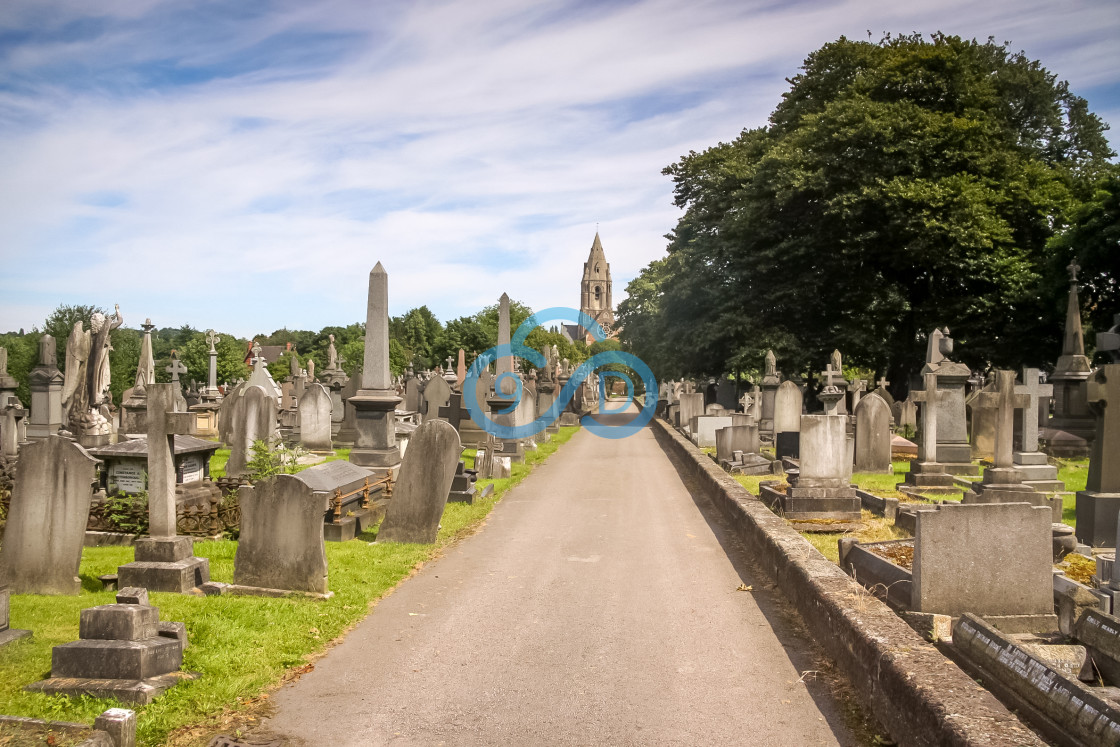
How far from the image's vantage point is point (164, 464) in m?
6.71

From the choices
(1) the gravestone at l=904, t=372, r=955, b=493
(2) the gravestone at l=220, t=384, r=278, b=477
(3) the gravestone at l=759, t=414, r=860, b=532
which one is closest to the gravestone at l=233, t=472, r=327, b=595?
(2) the gravestone at l=220, t=384, r=278, b=477

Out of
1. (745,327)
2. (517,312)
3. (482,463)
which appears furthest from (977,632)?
(517,312)

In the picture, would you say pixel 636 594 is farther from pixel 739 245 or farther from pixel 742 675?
pixel 739 245

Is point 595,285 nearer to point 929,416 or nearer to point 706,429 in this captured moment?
point 706,429

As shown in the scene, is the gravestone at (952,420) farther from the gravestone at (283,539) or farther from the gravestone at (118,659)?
the gravestone at (118,659)

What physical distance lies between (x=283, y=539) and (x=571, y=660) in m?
2.86

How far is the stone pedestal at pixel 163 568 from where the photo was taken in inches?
261

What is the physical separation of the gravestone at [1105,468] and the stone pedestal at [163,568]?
9.29 meters

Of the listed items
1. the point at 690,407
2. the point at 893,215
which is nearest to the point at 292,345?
the point at 690,407

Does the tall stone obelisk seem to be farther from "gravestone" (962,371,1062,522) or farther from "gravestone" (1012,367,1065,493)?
"gravestone" (1012,367,1065,493)

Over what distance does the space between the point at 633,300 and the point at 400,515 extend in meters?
46.9

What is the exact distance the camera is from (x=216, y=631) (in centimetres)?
561

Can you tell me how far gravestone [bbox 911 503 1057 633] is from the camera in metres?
5.61

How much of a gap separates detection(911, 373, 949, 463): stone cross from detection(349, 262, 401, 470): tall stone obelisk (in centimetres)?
937
